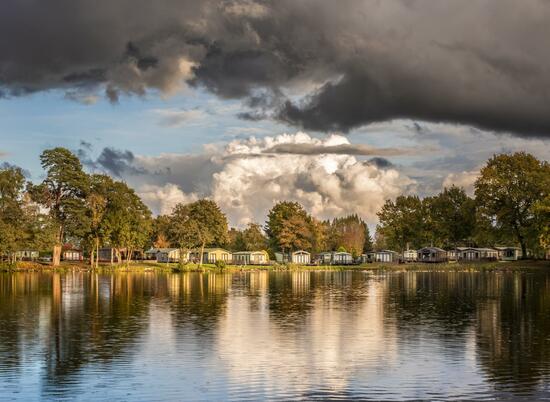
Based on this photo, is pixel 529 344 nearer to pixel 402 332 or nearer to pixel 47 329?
pixel 402 332

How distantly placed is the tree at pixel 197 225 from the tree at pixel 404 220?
1811 inches

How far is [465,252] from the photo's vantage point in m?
184

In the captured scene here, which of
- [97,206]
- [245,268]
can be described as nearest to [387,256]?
[245,268]

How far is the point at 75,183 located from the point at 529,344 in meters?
115

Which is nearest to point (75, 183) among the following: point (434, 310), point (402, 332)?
point (434, 310)

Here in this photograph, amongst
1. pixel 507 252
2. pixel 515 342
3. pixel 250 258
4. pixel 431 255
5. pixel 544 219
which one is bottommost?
pixel 250 258

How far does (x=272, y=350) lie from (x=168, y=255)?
159 m

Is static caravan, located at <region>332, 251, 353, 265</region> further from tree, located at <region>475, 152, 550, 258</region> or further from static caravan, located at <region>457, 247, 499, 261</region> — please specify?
tree, located at <region>475, 152, 550, 258</region>

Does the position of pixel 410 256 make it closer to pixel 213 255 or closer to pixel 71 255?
pixel 213 255

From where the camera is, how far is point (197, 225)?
15562 centimetres

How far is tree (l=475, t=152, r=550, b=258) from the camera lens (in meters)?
145

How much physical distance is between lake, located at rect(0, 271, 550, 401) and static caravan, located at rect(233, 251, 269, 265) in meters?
126

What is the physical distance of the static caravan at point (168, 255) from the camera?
18912 centimetres

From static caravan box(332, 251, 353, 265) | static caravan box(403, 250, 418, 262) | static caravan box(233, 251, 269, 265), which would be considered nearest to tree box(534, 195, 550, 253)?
static caravan box(403, 250, 418, 262)
